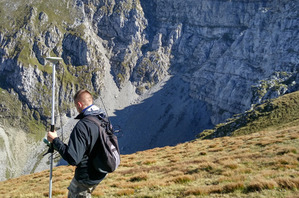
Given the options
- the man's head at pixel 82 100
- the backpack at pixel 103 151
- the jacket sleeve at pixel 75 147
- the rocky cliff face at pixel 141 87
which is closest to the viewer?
the jacket sleeve at pixel 75 147

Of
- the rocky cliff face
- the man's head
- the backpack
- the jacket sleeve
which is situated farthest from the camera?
the rocky cliff face

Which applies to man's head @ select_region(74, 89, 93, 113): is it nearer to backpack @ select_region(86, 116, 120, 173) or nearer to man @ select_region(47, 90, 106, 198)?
man @ select_region(47, 90, 106, 198)

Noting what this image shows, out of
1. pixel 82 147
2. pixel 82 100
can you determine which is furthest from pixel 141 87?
pixel 82 147

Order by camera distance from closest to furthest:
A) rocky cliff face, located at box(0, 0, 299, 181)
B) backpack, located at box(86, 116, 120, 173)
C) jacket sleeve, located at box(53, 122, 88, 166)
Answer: jacket sleeve, located at box(53, 122, 88, 166), backpack, located at box(86, 116, 120, 173), rocky cliff face, located at box(0, 0, 299, 181)

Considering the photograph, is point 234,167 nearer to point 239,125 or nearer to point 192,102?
point 239,125

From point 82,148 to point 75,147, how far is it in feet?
0.61

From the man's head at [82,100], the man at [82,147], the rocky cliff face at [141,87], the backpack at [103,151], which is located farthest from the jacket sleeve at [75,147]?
the rocky cliff face at [141,87]

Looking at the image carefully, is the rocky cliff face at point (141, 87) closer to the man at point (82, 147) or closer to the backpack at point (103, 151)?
the backpack at point (103, 151)

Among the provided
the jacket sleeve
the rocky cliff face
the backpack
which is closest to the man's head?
the backpack

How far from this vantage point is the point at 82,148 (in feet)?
20.3

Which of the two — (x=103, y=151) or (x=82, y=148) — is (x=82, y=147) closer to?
(x=82, y=148)

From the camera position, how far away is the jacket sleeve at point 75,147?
239 inches

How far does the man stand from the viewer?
241 inches

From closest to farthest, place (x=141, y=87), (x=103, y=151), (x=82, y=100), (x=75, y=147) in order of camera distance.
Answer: (x=75, y=147) < (x=103, y=151) < (x=82, y=100) < (x=141, y=87)
